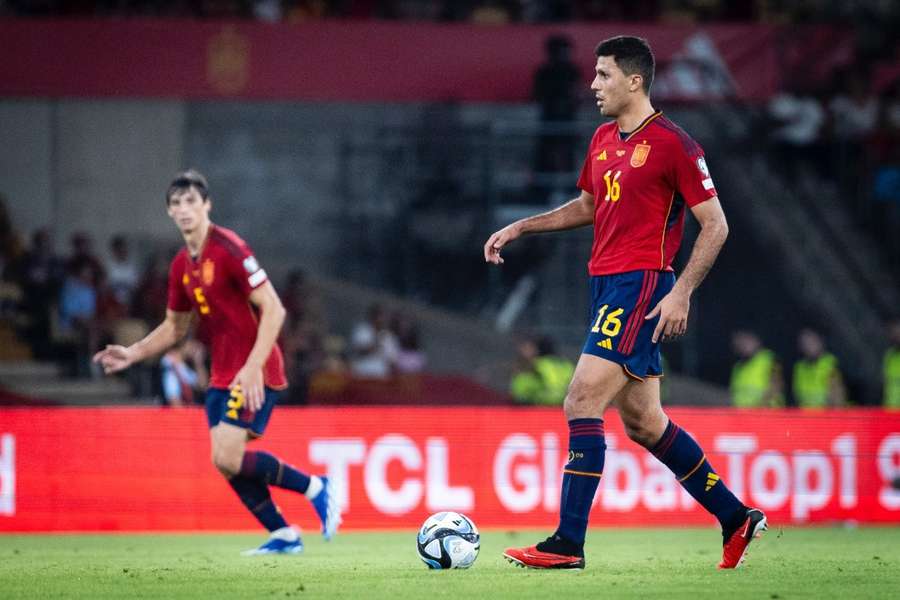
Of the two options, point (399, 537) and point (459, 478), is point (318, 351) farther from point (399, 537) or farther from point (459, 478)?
point (399, 537)

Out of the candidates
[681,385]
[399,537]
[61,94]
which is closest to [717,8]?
[681,385]

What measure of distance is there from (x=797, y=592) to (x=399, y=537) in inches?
237

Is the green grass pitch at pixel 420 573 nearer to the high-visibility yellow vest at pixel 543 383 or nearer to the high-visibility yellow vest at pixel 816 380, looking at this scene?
the high-visibility yellow vest at pixel 543 383

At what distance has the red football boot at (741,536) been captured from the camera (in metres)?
7.42

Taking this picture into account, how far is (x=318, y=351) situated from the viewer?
A: 18.8m

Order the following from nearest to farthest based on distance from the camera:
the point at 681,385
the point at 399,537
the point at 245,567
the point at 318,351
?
the point at 245,567
the point at 399,537
the point at 318,351
the point at 681,385

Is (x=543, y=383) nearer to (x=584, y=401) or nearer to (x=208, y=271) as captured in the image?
(x=208, y=271)

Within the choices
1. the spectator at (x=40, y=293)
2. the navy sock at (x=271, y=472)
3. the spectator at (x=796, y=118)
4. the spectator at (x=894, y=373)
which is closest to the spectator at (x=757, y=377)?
the spectator at (x=894, y=373)

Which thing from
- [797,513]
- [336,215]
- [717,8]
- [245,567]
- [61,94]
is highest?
[717,8]

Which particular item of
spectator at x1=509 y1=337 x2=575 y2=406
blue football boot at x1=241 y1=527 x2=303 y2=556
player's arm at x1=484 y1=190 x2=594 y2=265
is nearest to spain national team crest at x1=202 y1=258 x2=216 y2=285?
blue football boot at x1=241 y1=527 x2=303 y2=556

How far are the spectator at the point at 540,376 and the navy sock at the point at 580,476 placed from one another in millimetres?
9639

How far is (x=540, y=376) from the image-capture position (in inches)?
672

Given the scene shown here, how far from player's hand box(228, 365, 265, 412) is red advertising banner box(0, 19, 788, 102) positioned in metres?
10.8

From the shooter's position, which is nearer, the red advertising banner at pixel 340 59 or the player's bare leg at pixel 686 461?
the player's bare leg at pixel 686 461
